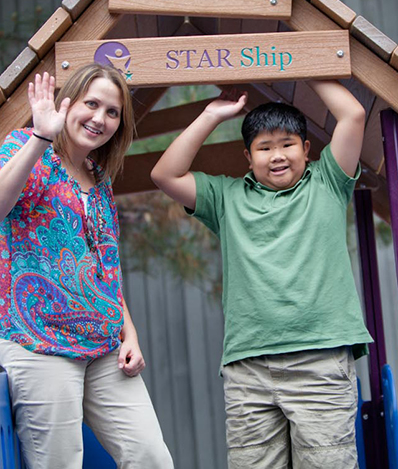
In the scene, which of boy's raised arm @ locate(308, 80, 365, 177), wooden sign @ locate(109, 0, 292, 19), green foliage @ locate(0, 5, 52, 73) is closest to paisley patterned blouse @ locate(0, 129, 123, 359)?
wooden sign @ locate(109, 0, 292, 19)

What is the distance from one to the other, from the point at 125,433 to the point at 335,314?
0.78 m

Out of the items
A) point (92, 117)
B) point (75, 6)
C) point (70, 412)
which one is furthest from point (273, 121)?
point (70, 412)

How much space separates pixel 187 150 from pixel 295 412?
0.96m

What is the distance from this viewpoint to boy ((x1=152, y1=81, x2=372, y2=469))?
2502 millimetres

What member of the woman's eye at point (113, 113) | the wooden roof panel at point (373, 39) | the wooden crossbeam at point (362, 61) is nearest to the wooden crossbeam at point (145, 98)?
the woman's eye at point (113, 113)

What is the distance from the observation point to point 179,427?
170 inches

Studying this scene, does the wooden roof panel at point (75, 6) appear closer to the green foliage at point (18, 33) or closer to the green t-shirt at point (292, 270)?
the green t-shirt at point (292, 270)

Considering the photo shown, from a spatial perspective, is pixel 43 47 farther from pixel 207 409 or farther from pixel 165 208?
pixel 207 409

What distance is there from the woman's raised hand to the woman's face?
193 mm

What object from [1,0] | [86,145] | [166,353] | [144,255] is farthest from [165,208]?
[86,145]

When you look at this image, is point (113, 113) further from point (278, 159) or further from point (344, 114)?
point (344, 114)

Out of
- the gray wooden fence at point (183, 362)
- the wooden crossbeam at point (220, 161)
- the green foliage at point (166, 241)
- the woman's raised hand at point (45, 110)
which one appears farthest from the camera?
the green foliage at point (166, 241)

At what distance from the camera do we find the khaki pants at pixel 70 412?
7.39 ft

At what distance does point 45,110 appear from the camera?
216 cm
